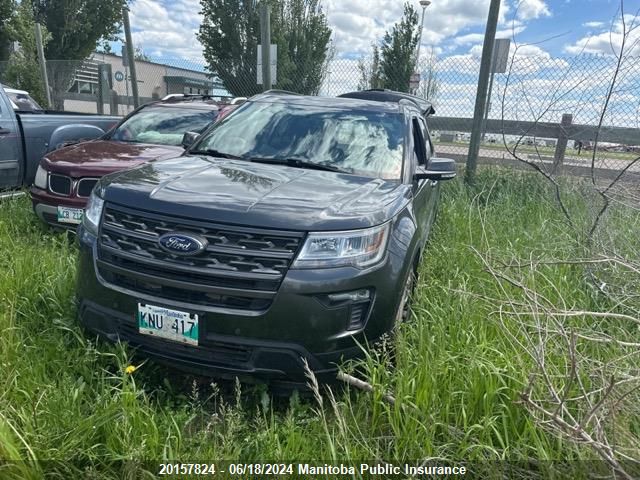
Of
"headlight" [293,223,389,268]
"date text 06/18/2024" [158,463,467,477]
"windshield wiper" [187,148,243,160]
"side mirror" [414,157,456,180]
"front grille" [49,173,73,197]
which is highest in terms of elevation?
"windshield wiper" [187,148,243,160]

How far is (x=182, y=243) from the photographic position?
7.11 ft

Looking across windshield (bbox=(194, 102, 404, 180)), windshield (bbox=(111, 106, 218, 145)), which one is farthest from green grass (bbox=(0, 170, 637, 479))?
windshield (bbox=(111, 106, 218, 145))

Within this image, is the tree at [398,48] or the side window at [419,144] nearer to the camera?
the side window at [419,144]

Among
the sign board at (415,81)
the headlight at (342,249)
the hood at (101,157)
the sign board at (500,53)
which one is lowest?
the headlight at (342,249)

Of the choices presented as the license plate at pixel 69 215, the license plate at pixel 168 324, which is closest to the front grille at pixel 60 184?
the license plate at pixel 69 215

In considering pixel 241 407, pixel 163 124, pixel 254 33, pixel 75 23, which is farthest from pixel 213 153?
pixel 75 23

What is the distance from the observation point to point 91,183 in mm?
4305

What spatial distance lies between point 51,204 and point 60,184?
21 cm

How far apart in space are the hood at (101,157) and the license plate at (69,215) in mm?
325

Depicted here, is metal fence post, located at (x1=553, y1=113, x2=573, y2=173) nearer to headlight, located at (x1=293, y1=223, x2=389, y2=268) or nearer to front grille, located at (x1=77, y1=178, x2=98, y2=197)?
headlight, located at (x1=293, y1=223, x2=389, y2=268)

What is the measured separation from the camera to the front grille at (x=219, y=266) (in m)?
2.12

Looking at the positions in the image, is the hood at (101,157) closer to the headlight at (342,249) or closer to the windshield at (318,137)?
the windshield at (318,137)

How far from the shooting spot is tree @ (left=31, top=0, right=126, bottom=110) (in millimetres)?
23312

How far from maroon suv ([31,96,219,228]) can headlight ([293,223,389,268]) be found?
2887 millimetres
